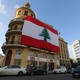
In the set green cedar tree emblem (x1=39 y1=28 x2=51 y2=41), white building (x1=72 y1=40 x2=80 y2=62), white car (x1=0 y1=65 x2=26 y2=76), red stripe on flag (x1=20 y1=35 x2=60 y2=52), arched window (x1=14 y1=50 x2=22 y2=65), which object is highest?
white building (x1=72 y1=40 x2=80 y2=62)

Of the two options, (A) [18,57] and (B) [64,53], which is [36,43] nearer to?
(A) [18,57]

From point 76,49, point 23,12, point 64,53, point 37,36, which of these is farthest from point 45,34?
point 76,49

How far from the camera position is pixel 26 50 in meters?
26.9

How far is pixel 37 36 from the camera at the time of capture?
26.4 metres

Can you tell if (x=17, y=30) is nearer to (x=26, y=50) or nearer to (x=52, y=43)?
(x=26, y=50)

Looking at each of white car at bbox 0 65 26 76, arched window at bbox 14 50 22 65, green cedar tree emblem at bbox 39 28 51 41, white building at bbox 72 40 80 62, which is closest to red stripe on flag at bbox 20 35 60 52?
green cedar tree emblem at bbox 39 28 51 41

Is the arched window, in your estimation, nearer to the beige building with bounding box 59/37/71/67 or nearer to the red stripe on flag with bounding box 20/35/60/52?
the red stripe on flag with bounding box 20/35/60/52

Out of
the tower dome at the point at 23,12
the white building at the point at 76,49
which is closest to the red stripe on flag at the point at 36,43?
the tower dome at the point at 23,12

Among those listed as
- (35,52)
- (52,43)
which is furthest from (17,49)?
(52,43)

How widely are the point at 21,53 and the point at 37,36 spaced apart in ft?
→ 18.5

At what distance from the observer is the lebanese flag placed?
24.4 meters

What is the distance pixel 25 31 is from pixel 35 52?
6.74 metres

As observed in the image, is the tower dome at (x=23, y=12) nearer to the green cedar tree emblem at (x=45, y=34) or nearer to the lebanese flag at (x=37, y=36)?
the lebanese flag at (x=37, y=36)

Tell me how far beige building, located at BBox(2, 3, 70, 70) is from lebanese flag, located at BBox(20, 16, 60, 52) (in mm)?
2424
